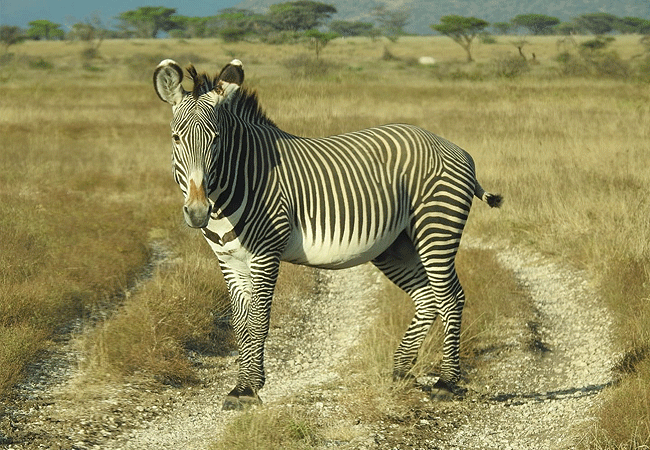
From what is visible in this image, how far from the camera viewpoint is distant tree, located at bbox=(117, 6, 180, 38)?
111 m

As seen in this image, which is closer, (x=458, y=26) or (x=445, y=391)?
(x=445, y=391)

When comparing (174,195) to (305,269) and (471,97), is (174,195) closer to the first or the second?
(305,269)

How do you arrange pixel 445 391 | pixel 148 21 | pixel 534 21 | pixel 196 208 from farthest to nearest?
pixel 148 21, pixel 534 21, pixel 445 391, pixel 196 208

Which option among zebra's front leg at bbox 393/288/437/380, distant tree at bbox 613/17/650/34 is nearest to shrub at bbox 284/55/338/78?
zebra's front leg at bbox 393/288/437/380

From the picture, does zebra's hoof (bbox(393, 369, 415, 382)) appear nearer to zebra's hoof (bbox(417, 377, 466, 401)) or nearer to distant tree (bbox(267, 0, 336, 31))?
zebra's hoof (bbox(417, 377, 466, 401))

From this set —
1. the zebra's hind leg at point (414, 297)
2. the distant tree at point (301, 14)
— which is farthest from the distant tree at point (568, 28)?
the zebra's hind leg at point (414, 297)

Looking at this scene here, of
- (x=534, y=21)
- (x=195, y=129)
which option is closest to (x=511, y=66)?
(x=195, y=129)

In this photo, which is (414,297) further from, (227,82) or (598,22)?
(598,22)

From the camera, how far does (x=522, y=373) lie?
6738 millimetres

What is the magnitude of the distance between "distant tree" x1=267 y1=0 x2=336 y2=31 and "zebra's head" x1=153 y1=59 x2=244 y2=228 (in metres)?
86.0

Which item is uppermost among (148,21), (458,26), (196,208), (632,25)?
(196,208)

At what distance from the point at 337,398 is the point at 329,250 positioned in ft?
3.80

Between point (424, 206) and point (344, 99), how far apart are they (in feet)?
57.1

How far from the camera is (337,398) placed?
5.98m
